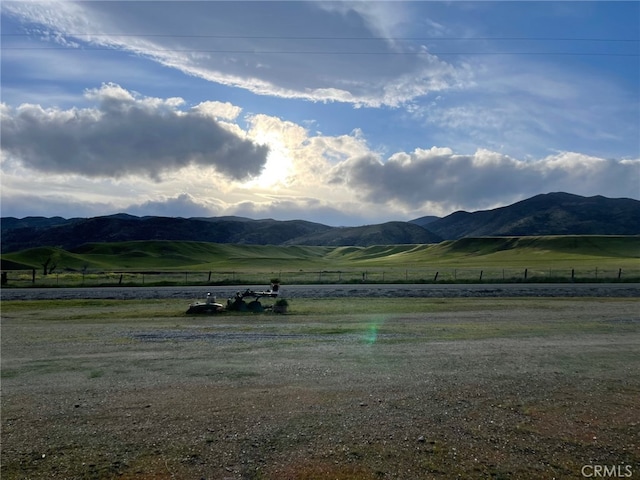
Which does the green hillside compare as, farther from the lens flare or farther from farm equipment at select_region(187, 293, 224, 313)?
the lens flare

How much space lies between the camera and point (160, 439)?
8406mm

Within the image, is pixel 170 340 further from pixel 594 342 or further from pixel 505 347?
pixel 594 342

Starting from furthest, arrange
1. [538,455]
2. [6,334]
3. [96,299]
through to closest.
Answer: [96,299]
[6,334]
[538,455]

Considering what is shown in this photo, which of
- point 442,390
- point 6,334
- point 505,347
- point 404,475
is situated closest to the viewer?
point 404,475

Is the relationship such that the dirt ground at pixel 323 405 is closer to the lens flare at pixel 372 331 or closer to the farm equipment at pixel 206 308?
the lens flare at pixel 372 331

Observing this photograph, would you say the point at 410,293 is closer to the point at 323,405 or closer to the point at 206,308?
the point at 206,308

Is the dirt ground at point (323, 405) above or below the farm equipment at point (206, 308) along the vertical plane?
above

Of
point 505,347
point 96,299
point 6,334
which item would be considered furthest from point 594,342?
point 96,299

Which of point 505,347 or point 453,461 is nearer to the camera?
point 453,461

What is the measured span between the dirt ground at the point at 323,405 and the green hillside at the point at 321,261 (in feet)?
276

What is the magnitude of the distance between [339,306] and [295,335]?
1015cm

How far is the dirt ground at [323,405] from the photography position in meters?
7.49

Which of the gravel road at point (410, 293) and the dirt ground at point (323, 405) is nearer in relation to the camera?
the dirt ground at point (323, 405)

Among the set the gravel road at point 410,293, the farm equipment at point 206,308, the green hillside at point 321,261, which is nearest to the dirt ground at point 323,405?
the farm equipment at point 206,308
